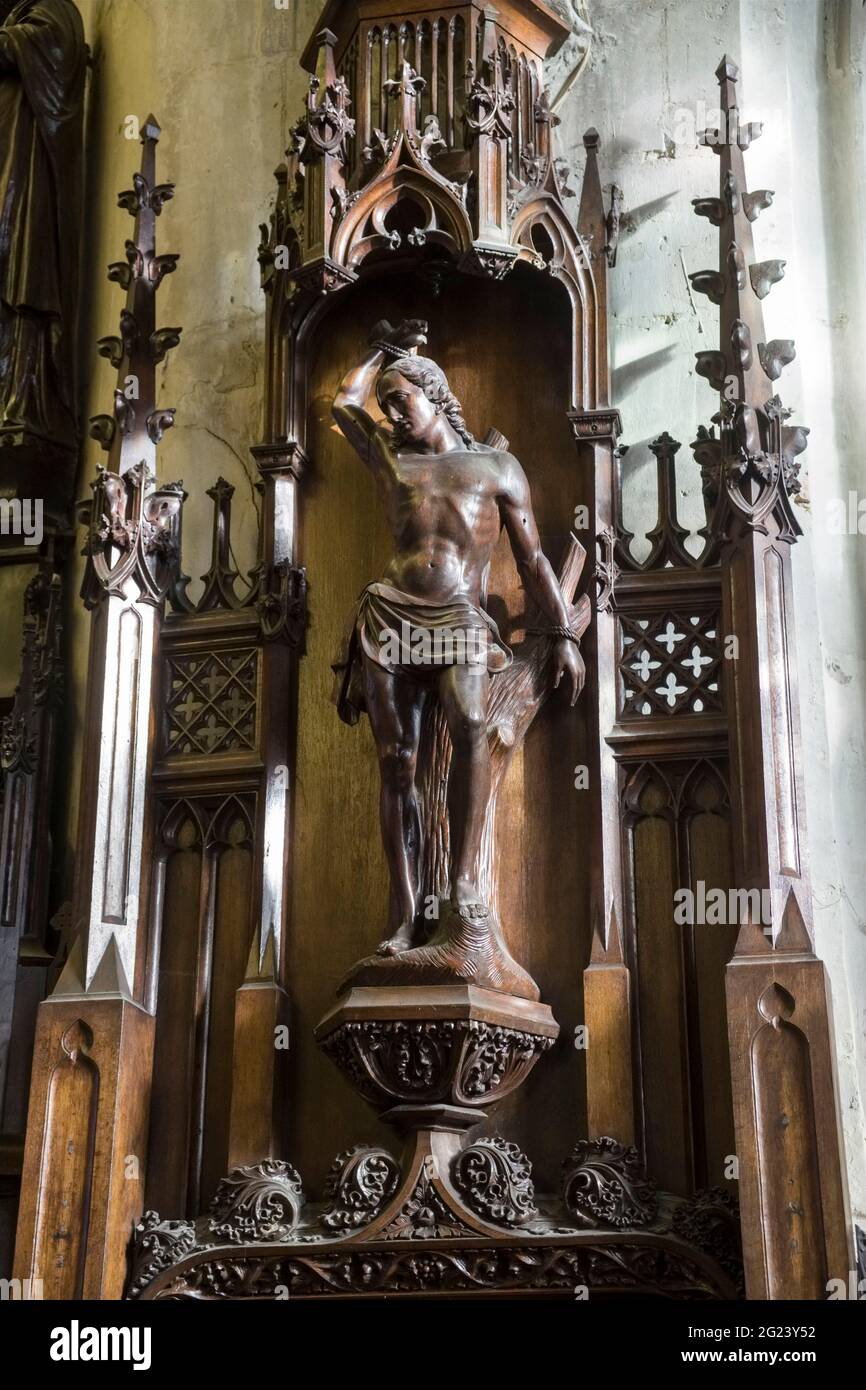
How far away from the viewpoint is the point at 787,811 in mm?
5871

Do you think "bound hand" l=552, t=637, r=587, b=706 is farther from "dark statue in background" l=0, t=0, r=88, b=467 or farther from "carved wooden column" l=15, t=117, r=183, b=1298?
"dark statue in background" l=0, t=0, r=88, b=467

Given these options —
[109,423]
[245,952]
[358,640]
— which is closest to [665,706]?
[358,640]

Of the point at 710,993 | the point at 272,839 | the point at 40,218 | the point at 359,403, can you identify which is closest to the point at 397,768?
the point at 272,839

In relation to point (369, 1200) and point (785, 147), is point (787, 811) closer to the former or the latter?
point (369, 1200)

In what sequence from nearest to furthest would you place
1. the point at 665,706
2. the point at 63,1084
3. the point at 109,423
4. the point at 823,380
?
1. the point at 63,1084
2. the point at 665,706
3. the point at 109,423
4. the point at 823,380

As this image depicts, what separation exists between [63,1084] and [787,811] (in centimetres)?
235

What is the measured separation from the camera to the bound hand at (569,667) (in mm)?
6367

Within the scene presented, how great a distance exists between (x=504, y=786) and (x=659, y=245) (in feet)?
8.05

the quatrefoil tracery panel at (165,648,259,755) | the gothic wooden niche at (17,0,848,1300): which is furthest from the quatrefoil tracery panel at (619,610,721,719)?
the quatrefoil tracery panel at (165,648,259,755)

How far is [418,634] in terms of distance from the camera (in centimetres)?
618

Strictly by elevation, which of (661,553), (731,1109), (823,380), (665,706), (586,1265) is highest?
(823,380)

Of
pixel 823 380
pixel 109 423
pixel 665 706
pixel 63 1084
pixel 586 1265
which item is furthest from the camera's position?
pixel 823 380

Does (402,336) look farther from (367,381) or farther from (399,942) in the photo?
(399,942)

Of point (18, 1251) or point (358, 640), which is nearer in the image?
point (18, 1251)
